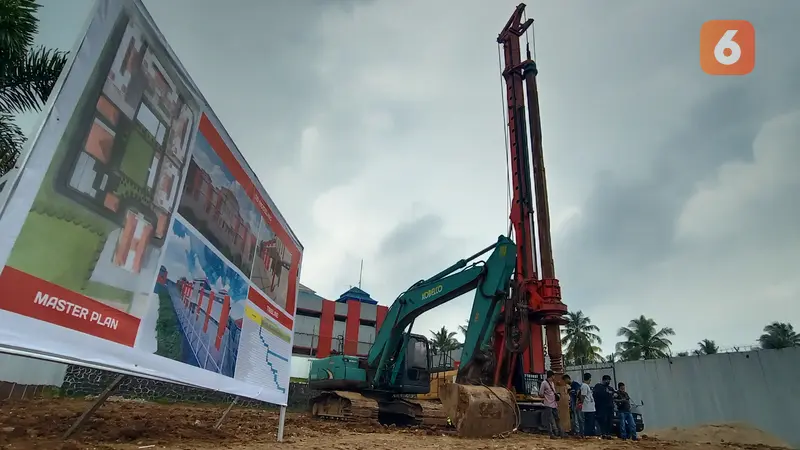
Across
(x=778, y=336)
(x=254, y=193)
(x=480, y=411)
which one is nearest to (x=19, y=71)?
(x=254, y=193)

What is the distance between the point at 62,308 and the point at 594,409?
11299mm

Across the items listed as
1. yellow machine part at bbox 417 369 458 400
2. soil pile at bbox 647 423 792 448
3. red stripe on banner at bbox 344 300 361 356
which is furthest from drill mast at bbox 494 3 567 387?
red stripe on banner at bbox 344 300 361 356

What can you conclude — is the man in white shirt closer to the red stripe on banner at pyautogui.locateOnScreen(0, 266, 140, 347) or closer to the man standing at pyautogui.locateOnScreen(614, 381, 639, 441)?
the man standing at pyautogui.locateOnScreen(614, 381, 639, 441)

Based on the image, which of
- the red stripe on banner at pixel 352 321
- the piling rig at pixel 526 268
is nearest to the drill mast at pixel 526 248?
the piling rig at pixel 526 268

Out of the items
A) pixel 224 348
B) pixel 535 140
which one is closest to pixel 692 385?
pixel 535 140

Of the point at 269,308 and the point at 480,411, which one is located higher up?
the point at 269,308

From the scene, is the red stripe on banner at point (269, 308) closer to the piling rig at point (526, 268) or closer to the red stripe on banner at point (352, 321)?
the piling rig at point (526, 268)

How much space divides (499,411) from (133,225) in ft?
22.8

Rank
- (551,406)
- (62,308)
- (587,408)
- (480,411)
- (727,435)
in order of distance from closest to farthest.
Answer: (62,308), (480,411), (551,406), (587,408), (727,435)

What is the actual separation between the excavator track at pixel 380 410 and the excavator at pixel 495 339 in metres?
0.03

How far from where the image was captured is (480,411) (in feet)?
27.0

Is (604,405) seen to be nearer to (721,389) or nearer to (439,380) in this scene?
(439,380)

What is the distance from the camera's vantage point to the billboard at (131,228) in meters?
2.95

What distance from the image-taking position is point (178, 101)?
15.5 feet
